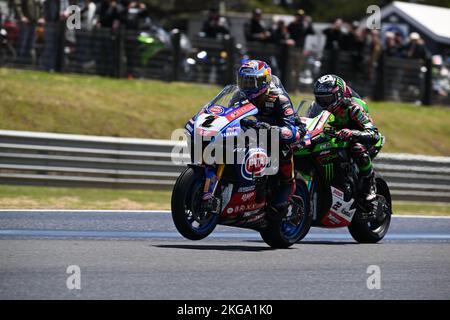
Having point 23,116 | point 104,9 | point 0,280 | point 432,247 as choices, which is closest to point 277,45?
point 104,9

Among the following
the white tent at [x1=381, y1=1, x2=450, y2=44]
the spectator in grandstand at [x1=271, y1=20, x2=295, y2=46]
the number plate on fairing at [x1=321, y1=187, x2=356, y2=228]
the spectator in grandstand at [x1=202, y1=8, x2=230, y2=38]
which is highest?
the number plate on fairing at [x1=321, y1=187, x2=356, y2=228]

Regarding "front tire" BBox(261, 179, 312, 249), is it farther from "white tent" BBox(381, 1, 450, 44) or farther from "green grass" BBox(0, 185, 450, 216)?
"white tent" BBox(381, 1, 450, 44)

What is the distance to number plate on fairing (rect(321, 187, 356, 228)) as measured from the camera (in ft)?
33.0

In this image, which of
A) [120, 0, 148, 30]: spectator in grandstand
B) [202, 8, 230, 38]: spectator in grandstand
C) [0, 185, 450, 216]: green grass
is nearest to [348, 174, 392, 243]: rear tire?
[0, 185, 450, 216]: green grass

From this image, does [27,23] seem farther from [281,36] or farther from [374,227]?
[374,227]

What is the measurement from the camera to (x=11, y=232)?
376 inches

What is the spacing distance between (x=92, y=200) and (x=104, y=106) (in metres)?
4.90

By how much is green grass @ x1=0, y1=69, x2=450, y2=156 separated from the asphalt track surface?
22.6 feet

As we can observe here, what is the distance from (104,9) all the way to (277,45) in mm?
3659

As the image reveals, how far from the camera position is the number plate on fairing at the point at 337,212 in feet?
33.0

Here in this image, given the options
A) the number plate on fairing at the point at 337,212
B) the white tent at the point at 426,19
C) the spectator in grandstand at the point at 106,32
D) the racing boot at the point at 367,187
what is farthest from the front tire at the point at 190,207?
the white tent at the point at 426,19

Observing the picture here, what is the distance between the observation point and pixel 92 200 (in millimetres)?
14320

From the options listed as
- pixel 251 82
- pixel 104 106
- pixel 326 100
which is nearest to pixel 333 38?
pixel 104 106

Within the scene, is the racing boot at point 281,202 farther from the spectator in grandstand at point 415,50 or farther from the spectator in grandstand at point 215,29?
the spectator in grandstand at point 415,50
